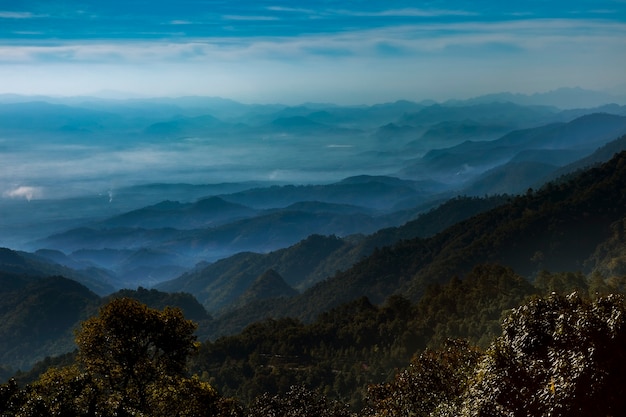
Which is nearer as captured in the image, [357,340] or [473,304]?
[473,304]

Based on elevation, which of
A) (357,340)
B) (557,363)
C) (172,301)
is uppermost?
(557,363)

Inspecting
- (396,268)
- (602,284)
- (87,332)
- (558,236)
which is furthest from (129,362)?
(396,268)

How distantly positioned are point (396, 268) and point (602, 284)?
303ft

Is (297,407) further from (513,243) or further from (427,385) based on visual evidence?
(513,243)

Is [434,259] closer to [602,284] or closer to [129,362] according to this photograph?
A: [602,284]

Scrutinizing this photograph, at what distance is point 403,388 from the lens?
2539 cm

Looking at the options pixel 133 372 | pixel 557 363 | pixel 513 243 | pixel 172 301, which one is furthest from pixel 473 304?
pixel 172 301

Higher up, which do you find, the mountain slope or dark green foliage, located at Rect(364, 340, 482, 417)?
dark green foliage, located at Rect(364, 340, 482, 417)

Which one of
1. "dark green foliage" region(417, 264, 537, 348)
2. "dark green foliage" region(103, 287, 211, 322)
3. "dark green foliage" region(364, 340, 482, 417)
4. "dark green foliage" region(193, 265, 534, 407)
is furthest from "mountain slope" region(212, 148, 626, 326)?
"dark green foliage" region(364, 340, 482, 417)

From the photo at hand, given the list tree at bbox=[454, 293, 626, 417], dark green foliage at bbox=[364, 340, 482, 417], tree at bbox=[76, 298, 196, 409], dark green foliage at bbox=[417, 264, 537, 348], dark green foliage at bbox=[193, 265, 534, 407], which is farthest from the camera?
dark green foliage at bbox=[193, 265, 534, 407]

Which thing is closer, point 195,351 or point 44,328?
point 195,351

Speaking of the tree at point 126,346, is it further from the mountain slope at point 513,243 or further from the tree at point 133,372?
the mountain slope at point 513,243

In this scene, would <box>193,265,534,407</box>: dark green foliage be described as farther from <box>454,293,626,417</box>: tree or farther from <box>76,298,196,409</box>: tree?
<box>454,293,626,417</box>: tree

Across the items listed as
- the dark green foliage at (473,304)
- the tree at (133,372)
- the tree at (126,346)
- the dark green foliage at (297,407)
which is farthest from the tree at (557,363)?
the dark green foliage at (473,304)
